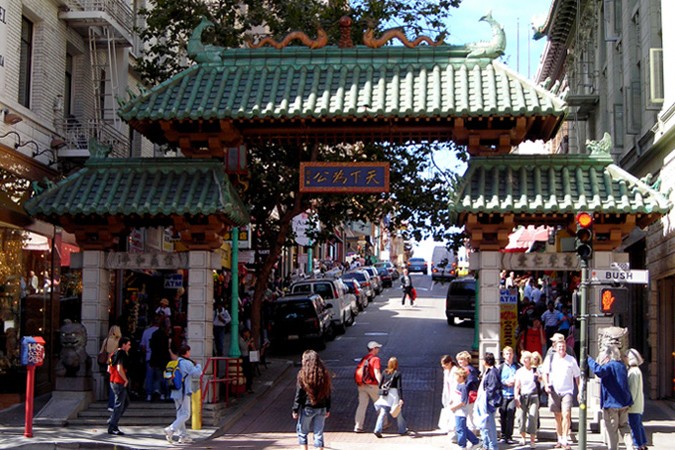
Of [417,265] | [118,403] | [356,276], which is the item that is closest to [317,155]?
[118,403]

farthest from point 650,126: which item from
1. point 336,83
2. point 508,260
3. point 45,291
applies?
point 45,291

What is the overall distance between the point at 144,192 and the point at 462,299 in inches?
839

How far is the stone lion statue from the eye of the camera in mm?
18312

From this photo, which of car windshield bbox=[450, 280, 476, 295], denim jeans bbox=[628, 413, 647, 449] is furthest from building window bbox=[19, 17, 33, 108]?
car windshield bbox=[450, 280, 476, 295]

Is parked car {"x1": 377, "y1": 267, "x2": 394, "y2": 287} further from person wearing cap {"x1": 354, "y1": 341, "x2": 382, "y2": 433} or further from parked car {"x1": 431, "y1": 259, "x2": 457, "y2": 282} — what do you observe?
person wearing cap {"x1": 354, "y1": 341, "x2": 382, "y2": 433}

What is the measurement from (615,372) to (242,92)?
28.6 ft

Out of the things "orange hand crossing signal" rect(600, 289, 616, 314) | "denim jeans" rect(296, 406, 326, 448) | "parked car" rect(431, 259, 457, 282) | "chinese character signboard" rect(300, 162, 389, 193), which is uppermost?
"chinese character signboard" rect(300, 162, 389, 193)

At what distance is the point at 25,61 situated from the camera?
22.8 meters

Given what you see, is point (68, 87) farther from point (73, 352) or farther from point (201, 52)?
point (73, 352)

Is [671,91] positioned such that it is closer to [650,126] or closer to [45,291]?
[650,126]

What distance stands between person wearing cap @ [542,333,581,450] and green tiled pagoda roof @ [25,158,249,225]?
6.46 meters

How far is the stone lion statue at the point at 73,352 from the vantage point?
18.3m

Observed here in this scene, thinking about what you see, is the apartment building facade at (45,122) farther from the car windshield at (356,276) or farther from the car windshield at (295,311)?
the car windshield at (356,276)

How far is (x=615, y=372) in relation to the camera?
49.3 feet
